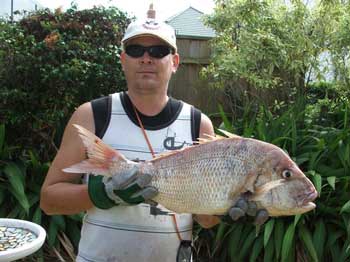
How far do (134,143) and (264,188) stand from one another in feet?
2.05

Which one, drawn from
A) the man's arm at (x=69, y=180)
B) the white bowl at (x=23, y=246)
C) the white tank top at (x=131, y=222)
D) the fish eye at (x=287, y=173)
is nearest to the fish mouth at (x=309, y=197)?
the fish eye at (x=287, y=173)

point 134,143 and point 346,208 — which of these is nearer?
point 134,143

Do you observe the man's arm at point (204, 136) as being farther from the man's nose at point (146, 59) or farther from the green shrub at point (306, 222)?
the green shrub at point (306, 222)

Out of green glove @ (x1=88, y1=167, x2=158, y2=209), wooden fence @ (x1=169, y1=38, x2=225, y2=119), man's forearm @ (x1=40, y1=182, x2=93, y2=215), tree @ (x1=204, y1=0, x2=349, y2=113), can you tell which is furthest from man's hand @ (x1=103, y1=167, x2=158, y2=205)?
wooden fence @ (x1=169, y1=38, x2=225, y2=119)

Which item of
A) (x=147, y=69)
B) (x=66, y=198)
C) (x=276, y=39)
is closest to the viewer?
(x=66, y=198)

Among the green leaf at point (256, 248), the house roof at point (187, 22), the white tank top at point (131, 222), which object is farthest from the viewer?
the house roof at point (187, 22)

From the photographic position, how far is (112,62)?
210 inches

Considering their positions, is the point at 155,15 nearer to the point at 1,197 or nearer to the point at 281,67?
the point at 1,197

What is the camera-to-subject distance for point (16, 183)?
4875 mm

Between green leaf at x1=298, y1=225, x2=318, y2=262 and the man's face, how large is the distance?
257 centimetres

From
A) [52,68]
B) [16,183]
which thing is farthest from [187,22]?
[16,183]

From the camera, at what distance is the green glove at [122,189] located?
6.48 feet

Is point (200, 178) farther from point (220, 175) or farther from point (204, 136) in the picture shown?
point (204, 136)

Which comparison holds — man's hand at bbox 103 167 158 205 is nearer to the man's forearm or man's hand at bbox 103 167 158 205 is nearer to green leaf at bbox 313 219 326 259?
the man's forearm
